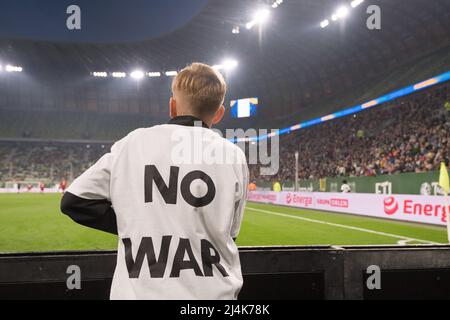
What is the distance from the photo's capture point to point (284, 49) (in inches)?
1590

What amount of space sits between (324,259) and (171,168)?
2167mm

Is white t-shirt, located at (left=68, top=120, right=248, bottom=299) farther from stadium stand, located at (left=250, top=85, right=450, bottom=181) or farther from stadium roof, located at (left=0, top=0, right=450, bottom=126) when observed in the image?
stadium roof, located at (left=0, top=0, right=450, bottom=126)

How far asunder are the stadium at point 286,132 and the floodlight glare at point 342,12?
0.15 m

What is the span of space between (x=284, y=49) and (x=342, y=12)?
1163cm

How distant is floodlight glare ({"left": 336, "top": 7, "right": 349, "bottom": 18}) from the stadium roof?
1.89 feet

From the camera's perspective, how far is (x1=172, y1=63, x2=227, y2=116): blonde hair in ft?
6.24

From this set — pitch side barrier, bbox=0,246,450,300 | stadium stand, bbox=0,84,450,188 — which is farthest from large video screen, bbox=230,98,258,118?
pitch side barrier, bbox=0,246,450,300

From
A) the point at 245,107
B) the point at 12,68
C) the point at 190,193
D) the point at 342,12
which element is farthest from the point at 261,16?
the point at 12,68

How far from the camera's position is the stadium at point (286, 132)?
3477mm

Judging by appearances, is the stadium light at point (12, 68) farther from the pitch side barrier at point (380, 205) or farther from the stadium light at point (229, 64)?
the pitch side barrier at point (380, 205)

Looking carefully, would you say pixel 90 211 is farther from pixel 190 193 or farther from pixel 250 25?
pixel 250 25

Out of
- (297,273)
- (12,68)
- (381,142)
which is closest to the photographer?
(297,273)

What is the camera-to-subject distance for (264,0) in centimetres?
3089

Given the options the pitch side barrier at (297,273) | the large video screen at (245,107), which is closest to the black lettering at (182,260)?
the pitch side barrier at (297,273)
